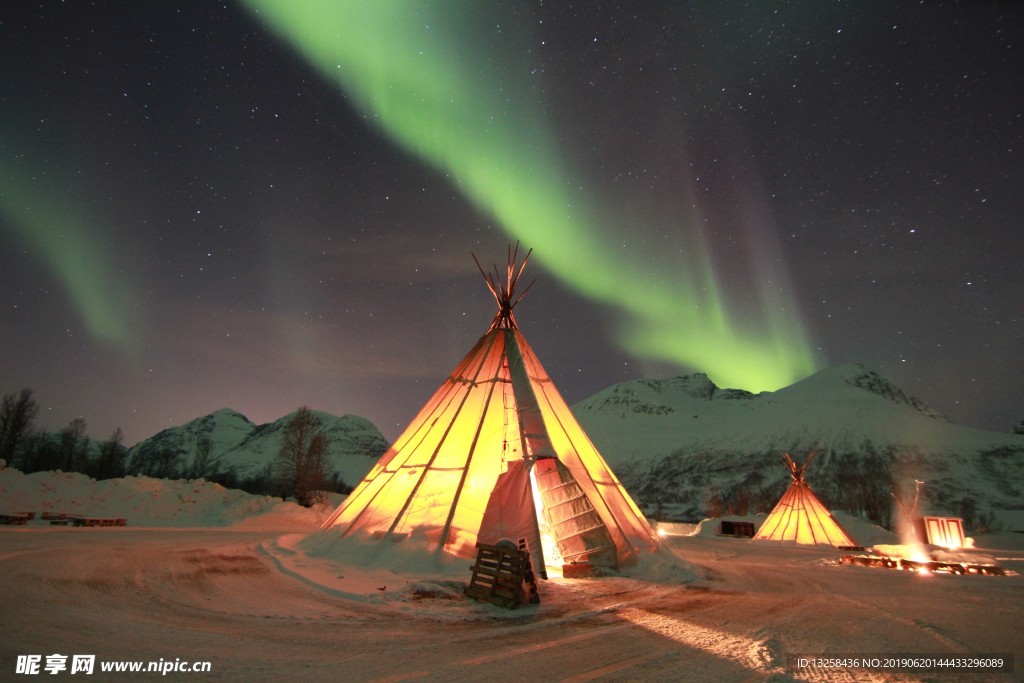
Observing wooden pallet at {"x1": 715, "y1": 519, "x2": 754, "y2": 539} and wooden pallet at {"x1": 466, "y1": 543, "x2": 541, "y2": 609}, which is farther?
wooden pallet at {"x1": 715, "y1": 519, "x2": 754, "y2": 539}

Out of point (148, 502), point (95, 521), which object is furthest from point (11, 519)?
point (148, 502)

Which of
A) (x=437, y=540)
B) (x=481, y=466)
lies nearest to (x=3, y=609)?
(x=437, y=540)

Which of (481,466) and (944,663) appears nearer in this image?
(944,663)

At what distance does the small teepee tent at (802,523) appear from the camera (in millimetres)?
23531

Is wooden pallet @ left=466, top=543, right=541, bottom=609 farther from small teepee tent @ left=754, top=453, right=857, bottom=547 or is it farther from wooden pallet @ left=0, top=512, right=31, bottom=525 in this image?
small teepee tent @ left=754, top=453, right=857, bottom=547

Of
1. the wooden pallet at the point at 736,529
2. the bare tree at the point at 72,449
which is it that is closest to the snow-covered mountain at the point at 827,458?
the wooden pallet at the point at 736,529

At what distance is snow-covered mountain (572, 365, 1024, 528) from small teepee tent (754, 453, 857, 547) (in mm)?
37975

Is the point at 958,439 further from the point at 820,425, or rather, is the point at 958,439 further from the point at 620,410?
the point at 620,410

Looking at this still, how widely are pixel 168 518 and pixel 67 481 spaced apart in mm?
6298

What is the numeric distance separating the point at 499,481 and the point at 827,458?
323ft

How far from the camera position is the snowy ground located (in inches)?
160

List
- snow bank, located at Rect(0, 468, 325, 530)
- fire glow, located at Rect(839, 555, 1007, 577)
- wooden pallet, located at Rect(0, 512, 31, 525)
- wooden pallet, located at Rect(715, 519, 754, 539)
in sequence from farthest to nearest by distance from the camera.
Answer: wooden pallet, located at Rect(715, 519, 754, 539) < snow bank, located at Rect(0, 468, 325, 530) < wooden pallet, located at Rect(0, 512, 31, 525) < fire glow, located at Rect(839, 555, 1007, 577)

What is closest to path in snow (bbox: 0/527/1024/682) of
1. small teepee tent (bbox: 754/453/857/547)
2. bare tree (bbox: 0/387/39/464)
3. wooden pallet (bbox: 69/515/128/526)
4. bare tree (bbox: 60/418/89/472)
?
wooden pallet (bbox: 69/515/128/526)

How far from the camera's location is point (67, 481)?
22.7m
